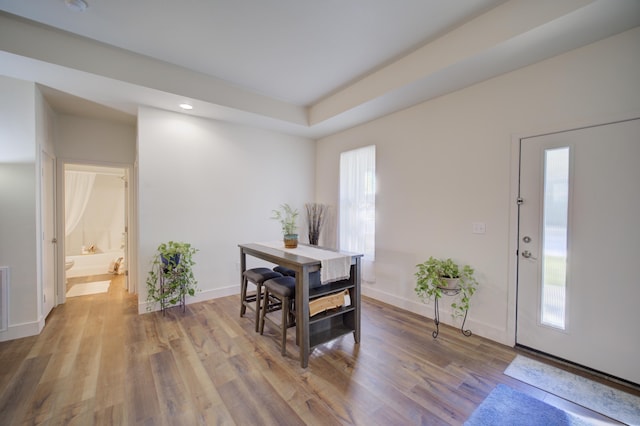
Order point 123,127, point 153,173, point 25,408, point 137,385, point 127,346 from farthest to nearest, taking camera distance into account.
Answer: point 123,127, point 153,173, point 127,346, point 137,385, point 25,408

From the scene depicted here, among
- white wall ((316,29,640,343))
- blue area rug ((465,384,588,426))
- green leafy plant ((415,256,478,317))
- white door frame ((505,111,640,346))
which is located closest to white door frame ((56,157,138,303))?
white wall ((316,29,640,343))

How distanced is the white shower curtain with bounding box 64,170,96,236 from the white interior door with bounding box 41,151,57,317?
9.76 ft

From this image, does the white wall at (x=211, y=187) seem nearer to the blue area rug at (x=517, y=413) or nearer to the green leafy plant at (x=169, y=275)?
the green leafy plant at (x=169, y=275)

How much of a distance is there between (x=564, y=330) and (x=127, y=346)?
13.3 feet

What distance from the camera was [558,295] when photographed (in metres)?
2.33

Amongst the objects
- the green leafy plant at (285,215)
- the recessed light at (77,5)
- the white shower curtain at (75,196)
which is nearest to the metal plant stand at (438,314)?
the green leafy plant at (285,215)

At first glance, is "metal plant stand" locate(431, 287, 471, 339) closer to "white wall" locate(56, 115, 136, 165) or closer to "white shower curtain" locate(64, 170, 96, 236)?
"white wall" locate(56, 115, 136, 165)

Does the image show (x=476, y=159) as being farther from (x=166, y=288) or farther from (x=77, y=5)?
(x=166, y=288)

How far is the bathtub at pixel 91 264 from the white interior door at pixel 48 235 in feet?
6.44

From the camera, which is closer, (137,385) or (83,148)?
(137,385)

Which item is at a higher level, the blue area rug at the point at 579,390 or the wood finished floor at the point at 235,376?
the blue area rug at the point at 579,390

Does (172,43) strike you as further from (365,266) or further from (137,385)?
(365,266)

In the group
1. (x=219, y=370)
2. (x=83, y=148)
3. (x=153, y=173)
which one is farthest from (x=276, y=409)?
(x=83, y=148)

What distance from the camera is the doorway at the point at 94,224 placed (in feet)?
17.6
